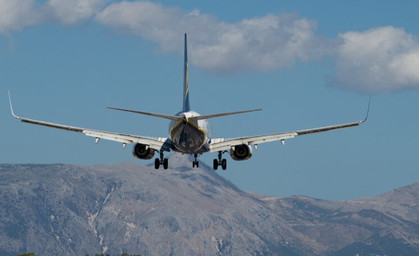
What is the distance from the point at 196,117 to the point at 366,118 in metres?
23.9

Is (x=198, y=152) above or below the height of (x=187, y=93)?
below

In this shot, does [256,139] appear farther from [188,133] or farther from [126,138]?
[126,138]

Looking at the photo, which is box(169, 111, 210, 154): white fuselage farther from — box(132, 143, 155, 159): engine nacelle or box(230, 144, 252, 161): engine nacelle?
box(230, 144, 252, 161): engine nacelle

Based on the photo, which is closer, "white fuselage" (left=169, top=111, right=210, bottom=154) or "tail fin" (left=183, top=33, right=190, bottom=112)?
"white fuselage" (left=169, top=111, right=210, bottom=154)

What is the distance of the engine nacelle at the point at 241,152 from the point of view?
465 ft

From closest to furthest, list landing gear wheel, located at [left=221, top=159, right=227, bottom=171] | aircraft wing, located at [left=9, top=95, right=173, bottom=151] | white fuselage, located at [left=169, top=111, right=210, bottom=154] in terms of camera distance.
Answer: white fuselage, located at [left=169, top=111, right=210, bottom=154], aircraft wing, located at [left=9, top=95, right=173, bottom=151], landing gear wheel, located at [left=221, top=159, right=227, bottom=171]

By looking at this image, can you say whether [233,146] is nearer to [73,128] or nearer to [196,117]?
[196,117]

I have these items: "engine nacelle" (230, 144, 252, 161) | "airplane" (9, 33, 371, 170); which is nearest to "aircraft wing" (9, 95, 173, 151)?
"airplane" (9, 33, 371, 170)

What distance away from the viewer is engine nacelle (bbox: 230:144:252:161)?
5576 inches

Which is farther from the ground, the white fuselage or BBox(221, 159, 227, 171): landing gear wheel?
the white fuselage

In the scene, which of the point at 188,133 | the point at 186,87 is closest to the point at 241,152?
the point at 188,133

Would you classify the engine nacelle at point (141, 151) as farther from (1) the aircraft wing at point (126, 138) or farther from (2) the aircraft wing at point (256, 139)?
(2) the aircraft wing at point (256, 139)

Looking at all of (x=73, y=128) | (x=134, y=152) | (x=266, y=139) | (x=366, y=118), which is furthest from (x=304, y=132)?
(x=73, y=128)

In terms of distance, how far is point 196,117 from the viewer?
12962cm
